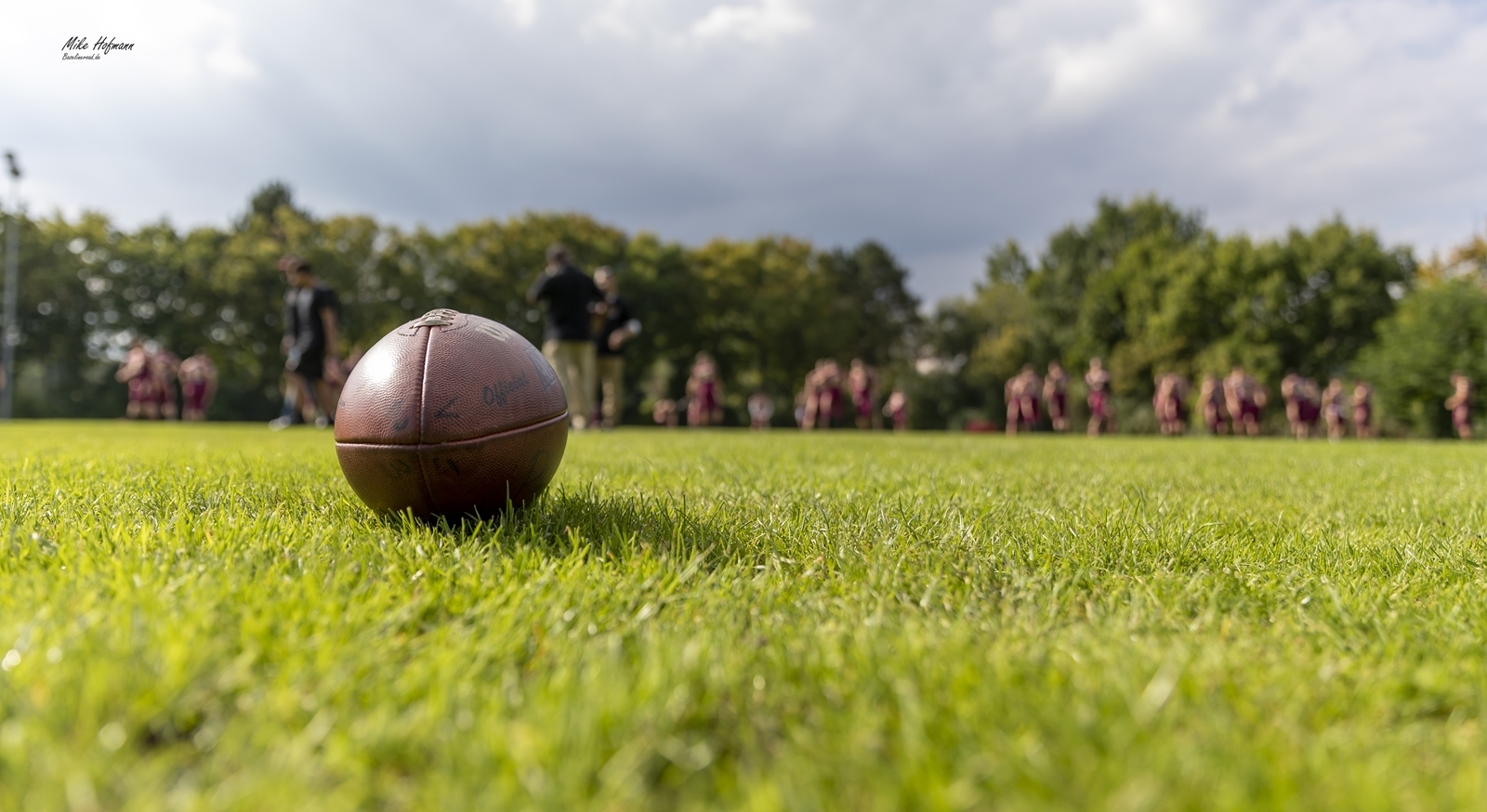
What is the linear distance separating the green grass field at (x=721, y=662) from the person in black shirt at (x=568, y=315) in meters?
8.90

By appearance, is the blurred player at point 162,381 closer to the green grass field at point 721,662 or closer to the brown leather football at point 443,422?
the green grass field at point 721,662

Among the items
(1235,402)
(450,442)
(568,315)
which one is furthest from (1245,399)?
(450,442)

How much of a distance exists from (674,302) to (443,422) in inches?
1946

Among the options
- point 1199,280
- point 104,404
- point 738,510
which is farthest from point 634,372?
point 738,510

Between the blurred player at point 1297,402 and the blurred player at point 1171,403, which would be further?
the blurred player at point 1171,403

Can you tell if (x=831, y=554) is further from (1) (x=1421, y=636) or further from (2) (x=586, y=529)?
(1) (x=1421, y=636)

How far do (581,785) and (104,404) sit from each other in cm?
5628

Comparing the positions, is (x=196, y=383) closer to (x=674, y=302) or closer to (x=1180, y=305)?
(x=674, y=302)

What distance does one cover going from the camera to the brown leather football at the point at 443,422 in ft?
10.5

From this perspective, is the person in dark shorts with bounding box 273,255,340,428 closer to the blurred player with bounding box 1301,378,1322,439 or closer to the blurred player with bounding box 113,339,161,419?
the blurred player with bounding box 113,339,161,419

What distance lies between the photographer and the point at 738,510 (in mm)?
3836

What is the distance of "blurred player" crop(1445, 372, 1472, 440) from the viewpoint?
86.5 feet

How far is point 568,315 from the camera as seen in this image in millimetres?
12438

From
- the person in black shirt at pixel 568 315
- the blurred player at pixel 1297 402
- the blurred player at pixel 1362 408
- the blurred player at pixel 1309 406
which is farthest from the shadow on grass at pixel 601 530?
the blurred player at pixel 1362 408
